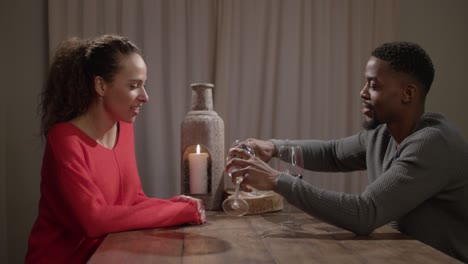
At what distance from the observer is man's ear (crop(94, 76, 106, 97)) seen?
169 centimetres

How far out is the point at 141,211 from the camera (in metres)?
1.52

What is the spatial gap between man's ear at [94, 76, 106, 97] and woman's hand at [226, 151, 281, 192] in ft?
1.76

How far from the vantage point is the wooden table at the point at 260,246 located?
3.98 ft

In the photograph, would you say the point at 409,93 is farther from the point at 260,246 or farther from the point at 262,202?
the point at 260,246

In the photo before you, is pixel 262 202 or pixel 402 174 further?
pixel 262 202

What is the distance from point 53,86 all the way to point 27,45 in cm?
120

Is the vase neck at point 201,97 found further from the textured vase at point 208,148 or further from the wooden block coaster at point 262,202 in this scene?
the wooden block coaster at point 262,202

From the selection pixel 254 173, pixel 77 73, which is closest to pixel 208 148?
pixel 254 173

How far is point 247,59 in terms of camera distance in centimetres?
286

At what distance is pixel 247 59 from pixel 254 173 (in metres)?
1.43

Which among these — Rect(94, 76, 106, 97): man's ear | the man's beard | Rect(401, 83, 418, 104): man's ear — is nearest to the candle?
Rect(94, 76, 106, 97): man's ear

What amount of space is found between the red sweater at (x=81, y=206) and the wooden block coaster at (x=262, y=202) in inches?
10.9

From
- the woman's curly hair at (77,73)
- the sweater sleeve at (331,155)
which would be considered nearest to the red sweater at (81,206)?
the woman's curly hair at (77,73)

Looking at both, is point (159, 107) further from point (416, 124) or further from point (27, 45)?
point (416, 124)
